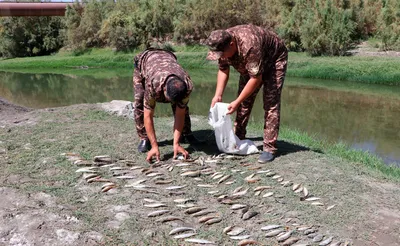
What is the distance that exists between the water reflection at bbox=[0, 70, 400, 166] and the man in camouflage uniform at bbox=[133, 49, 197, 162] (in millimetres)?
4979

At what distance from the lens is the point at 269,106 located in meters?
5.61

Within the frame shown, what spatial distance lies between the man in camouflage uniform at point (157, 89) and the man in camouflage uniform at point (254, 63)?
2.07 ft

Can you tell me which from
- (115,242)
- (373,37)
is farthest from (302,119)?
(373,37)

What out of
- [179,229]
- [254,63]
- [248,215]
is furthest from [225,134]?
[179,229]

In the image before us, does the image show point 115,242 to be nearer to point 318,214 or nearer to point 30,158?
point 318,214

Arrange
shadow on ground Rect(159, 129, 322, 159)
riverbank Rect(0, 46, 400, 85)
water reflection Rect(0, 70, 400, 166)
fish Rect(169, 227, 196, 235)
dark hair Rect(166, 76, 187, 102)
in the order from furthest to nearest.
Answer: riverbank Rect(0, 46, 400, 85), water reflection Rect(0, 70, 400, 166), shadow on ground Rect(159, 129, 322, 159), dark hair Rect(166, 76, 187, 102), fish Rect(169, 227, 196, 235)

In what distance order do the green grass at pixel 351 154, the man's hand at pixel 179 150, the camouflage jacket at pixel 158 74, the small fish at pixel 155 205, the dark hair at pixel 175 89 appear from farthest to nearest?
the green grass at pixel 351 154 < the man's hand at pixel 179 150 < the camouflage jacket at pixel 158 74 < the dark hair at pixel 175 89 < the small fish at pixel 155 205

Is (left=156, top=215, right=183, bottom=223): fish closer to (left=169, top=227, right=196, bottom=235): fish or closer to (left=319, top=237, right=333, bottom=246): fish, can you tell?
(left=169, top=227, right=196, bottom=235): fish

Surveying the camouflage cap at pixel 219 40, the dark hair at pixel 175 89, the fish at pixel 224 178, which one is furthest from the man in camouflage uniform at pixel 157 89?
the fish at pixel 224 178

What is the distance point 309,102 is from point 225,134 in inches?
375

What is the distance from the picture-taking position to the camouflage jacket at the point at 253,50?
501 cm

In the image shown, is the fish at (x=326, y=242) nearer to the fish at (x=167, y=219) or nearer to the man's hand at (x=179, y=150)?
the fish at (x=167, y=219)

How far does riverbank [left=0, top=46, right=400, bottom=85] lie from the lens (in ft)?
61.5

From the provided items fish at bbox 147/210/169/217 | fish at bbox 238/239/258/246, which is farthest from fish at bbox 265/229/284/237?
fish at bbox 147/210/169/217
